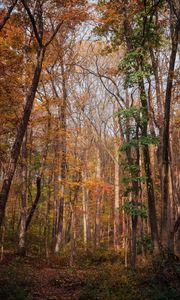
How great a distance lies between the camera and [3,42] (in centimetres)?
1005

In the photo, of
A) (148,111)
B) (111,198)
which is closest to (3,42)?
(148,111)

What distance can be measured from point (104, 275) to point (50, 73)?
1021 centimetres

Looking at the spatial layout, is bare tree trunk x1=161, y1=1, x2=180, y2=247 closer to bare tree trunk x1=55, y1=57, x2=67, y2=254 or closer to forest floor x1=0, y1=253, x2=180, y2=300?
forest floor x1=0, y1=253, x2=180, y2=300

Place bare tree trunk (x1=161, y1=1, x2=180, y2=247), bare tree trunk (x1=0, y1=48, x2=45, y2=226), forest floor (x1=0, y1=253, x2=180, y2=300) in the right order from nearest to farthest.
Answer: forest floor (x1=0, y1=253, x2=180, y2=300) → bare tree trunk (x1=0, y1=48, x2=45, y2=226) → bare tree trunk (x1=161, y1=1, x2=180, y2=247)

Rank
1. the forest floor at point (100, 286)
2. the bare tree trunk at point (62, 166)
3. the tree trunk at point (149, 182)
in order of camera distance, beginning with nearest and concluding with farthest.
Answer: the forest floor at point (100, 286), the tree trunk at point (149, 182), the bare tree trunk at point (62, 166)

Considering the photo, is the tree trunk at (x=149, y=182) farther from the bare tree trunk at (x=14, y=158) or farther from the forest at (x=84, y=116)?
the bare tree trunk at (x=14, y=158)

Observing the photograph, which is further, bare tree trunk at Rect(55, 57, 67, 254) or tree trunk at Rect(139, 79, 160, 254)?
bare tree trunk at Rect(55, 57, 67, 254)

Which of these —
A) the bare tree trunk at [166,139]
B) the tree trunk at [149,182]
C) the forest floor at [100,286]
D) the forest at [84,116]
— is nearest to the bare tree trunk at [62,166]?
the forest at [84,116]

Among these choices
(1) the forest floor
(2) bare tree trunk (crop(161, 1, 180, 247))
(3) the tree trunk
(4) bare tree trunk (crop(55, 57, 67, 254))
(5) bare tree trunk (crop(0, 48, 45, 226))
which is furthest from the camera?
(4) bare tree trunk (crop(55, 57, 67, 254))

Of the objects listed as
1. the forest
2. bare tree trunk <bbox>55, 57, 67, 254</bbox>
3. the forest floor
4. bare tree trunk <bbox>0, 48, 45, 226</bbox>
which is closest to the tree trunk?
the forest

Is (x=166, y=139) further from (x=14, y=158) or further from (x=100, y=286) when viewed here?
(x=100, y=286)

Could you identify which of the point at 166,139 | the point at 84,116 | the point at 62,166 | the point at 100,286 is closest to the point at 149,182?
the point at 166,139

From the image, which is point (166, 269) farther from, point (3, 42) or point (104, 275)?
point (3, 42)

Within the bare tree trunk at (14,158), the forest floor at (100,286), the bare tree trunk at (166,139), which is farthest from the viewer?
the bare tree trunk at (166,139)
